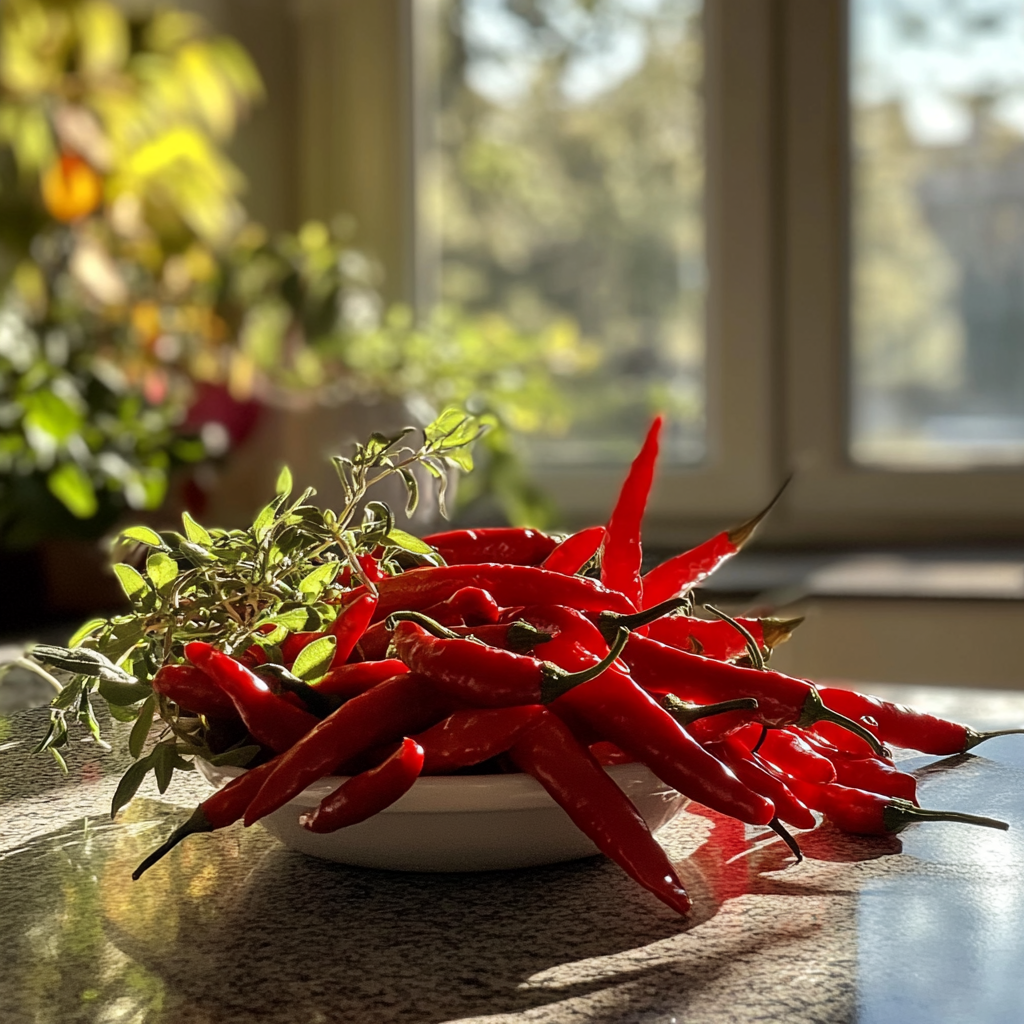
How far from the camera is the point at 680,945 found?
0.52m

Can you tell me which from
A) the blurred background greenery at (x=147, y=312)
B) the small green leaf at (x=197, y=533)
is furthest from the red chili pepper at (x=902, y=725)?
the blurred background greenery at (x=147, y=312)

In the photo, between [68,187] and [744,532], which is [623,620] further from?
[68,187]

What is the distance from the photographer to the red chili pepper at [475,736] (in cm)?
56

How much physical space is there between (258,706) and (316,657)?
0.10 ft

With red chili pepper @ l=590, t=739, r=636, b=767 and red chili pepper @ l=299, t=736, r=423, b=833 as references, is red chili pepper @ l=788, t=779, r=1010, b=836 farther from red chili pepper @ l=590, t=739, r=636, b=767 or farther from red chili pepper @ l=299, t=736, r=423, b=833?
red chili pepper @ l=299, t=736, r=423, b=833

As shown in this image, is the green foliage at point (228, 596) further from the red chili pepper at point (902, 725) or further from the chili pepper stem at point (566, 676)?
the red chili pepper at point (902, 725)

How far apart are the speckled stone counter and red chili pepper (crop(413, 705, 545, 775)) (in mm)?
61

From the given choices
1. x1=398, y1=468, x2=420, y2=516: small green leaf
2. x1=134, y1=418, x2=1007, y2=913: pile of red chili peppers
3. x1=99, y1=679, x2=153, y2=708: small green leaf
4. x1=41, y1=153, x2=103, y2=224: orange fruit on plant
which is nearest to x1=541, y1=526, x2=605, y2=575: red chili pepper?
x1=134, y1=418, x2=1007, y2=913: pile of red chili peppers

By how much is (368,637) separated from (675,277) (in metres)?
2.04

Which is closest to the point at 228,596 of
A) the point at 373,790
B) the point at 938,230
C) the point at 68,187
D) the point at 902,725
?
the point at 373,790

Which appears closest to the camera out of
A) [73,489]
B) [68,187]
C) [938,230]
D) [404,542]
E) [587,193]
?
[404,542]

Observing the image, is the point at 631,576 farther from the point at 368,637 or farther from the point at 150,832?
the point at 150,832

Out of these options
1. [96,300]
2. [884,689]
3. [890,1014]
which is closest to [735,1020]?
[890,1014]

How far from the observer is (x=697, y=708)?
56 cm
